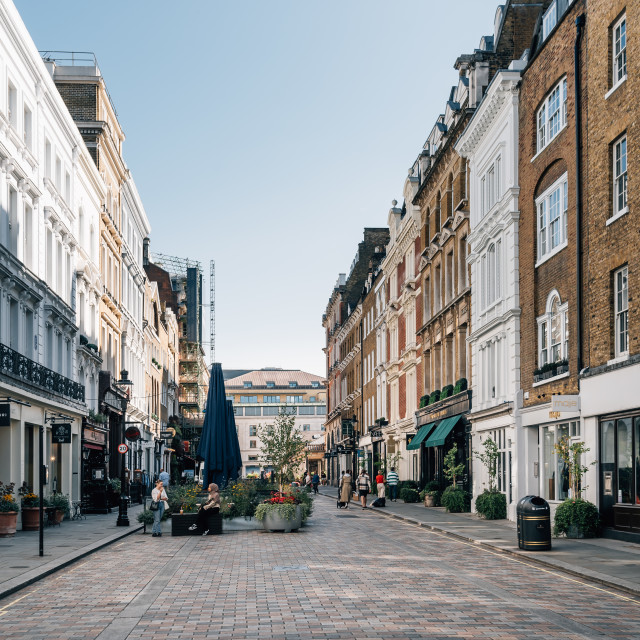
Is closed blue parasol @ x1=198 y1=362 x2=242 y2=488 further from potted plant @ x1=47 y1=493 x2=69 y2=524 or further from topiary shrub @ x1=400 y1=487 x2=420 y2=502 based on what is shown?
topiary shrub @ x1=400 y1=487 x2=420 y2=502

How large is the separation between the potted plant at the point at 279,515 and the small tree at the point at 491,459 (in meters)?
7.64

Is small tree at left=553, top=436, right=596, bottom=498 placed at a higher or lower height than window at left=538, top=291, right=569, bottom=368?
lower

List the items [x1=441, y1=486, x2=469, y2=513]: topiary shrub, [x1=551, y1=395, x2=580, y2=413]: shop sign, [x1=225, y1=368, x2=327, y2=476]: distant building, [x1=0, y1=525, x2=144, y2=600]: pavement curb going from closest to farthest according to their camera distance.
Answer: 1. [x1=0, y1=525, x2=144, y2=600]: pavement curb
2. [x1=551, y1=395, x2=580, y2=413]: shop sign
3. [x1=441, y1=486, x2=469, y2=513]: topiary shrub
4. [x1=225, y1=368, x2=327, y2=476]: distant building

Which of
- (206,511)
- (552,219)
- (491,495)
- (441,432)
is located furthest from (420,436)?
(206,511)

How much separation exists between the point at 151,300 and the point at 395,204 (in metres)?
18.4

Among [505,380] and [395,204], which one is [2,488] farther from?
[395,204]

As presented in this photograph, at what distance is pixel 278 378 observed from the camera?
517ft

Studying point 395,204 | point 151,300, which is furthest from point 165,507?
point 151,300

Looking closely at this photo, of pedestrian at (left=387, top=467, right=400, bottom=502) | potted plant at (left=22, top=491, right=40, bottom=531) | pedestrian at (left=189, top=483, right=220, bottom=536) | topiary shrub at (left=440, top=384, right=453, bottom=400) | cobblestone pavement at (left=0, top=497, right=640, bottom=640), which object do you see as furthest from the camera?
pedestrian at (left=387, top=467, right=400, bottom=502)

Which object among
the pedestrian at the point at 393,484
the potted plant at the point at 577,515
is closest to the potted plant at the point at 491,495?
the potted plant at the point at 577,515

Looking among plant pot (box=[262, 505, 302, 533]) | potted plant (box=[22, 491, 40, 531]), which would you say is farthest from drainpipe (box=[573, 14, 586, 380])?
potted plant (box=[22, 491, 40, 531])

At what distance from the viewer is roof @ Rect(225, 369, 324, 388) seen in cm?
15300

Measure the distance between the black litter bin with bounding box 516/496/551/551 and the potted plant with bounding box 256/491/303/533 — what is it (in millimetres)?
8359

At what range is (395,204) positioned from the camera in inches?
2354
